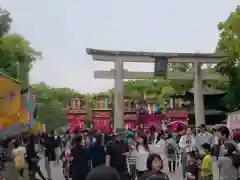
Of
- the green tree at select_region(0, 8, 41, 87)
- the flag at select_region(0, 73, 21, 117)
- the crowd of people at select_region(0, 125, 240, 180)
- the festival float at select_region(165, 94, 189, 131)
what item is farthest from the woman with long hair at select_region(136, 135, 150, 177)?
the festival float at select_region(165, 94, 189, 131)

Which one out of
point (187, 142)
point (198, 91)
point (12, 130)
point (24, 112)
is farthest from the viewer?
point (198, 91)

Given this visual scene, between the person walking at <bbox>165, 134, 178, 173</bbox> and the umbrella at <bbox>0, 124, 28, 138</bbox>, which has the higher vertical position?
the umbrella at <bbox>0, 124, 28, 138</bbox>

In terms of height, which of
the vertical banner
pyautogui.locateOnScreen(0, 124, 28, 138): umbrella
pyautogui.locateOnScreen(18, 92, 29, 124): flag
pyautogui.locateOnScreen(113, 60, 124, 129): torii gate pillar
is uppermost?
the vertical banner

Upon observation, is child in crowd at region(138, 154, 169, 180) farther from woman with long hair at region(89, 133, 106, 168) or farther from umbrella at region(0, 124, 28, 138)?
umbrella at region(0, 124, 28, 138)

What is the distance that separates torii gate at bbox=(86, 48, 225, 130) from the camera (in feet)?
118

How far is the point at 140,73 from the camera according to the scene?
37312 millimetres

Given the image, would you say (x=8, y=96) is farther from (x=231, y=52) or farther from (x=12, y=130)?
(x=231, y=52)

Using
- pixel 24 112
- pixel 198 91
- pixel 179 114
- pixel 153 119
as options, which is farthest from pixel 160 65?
pixel 153 119

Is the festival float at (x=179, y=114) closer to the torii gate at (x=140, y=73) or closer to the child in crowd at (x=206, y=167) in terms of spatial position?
the torii gate at (x=140, y=73)

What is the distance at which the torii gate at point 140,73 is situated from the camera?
3603 centimetres

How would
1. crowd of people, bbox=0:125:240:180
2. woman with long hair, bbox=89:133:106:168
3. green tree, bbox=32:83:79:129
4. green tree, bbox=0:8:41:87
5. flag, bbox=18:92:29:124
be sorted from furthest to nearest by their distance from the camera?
green tree, bbox=32:83:79:129 < green tree, bbox=0:8:41:87 < flag, bbox=18:92:29:124 < woman with long hair, bbox=89:133:106:168 < crowd of people, bbox=0:125:240:180

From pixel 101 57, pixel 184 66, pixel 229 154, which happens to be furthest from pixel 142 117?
pixel 229 154

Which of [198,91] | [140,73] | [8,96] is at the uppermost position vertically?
[140,73]

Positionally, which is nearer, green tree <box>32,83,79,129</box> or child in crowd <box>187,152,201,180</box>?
child in crowd <box>187,152,201,180</box>
